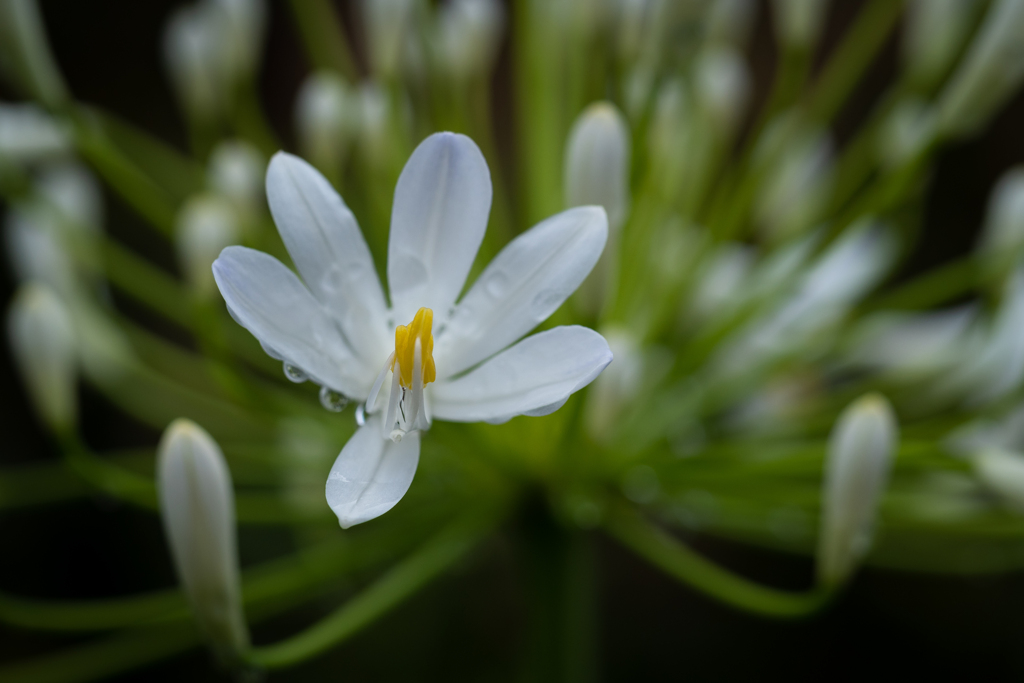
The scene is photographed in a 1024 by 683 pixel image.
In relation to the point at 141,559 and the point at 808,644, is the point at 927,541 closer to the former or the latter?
the point at 808,644

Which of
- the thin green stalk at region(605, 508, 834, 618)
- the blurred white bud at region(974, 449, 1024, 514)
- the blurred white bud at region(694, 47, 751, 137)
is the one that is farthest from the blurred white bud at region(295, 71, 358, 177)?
the blurred white bud at region(974, 449, 1024, 514)

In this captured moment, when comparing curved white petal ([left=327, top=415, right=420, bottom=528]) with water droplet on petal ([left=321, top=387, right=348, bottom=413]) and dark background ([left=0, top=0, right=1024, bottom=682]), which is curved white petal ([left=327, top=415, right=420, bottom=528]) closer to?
water droplet on petal ([left=321, top=387, right=348, bottom=413])

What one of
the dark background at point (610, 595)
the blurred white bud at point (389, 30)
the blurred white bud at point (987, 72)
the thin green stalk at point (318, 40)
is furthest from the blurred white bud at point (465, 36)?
the dark background at point (610, 595)

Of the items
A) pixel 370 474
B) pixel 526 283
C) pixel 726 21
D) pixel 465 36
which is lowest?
pixel 370 474

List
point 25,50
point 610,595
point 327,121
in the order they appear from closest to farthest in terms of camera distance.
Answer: point 25,50 → point 327,121 → point 610,595

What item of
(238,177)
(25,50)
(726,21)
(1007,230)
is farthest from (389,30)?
(1007,230)

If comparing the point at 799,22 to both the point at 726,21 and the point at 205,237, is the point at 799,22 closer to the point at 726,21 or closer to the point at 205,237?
the point at 726,21

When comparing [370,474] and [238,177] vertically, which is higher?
[238,177]
